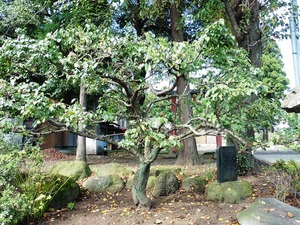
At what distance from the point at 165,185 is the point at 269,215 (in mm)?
2119

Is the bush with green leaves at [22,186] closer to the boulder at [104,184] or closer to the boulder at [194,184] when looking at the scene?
the boulder at [104,184]

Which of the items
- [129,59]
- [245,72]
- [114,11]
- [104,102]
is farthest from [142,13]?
[245,72]

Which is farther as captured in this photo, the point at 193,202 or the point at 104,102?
the point at 104,102

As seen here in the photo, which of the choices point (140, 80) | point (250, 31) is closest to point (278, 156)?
point (250, 31)

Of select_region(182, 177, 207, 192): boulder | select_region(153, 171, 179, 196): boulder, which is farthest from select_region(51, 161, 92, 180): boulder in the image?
select_region(182, 177, 207, 192): boulder

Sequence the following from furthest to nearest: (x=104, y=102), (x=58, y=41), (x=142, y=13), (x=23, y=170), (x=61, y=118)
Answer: (x=142, y=13), (x=104, y=102), (x=23, y=170), (x=58, y=41), (x=61, y=118)

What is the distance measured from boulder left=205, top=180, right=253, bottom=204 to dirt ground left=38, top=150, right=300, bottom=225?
0.11 meters

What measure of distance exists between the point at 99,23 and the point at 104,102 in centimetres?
441

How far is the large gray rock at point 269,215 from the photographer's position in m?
3.12

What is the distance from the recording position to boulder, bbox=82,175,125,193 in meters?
5.33

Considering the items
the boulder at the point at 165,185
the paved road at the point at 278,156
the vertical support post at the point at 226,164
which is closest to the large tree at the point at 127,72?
the boulder at the point at 165,185

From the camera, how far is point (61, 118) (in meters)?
3.17

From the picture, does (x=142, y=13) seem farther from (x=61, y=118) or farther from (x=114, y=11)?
(x=61, y=118)

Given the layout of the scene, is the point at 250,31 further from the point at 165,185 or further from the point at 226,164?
the point at 165,185
